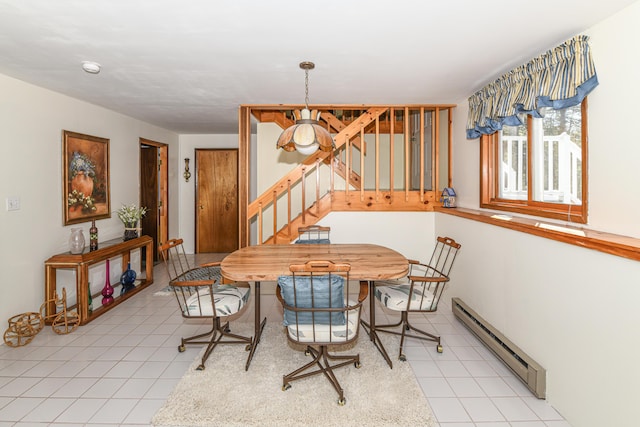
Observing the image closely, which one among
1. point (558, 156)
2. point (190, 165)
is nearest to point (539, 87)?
point (558, 156)

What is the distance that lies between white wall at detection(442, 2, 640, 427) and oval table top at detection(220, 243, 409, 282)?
89 cm

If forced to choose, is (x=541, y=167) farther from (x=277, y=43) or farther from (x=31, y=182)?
(x=31, y=182)

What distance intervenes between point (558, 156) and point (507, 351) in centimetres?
152

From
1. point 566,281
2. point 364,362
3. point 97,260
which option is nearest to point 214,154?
point 97,260

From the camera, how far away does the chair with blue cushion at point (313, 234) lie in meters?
4.13

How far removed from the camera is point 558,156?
2.71 metres

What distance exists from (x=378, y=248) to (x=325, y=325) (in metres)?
1.33

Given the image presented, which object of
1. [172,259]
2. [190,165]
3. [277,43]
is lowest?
[172,259]

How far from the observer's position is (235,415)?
213 cm

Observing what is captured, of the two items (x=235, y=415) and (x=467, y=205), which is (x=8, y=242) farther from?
(x=467, y=205)

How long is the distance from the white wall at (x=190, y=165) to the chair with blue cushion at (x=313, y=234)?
10.8 ft

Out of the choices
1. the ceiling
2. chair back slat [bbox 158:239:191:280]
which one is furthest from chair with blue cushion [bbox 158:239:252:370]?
the ceiling

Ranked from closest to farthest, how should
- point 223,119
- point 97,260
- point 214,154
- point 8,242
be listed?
point 8,242
point 97,260
point 223,119
point 214,154

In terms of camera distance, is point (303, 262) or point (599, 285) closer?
point (599, 285)
